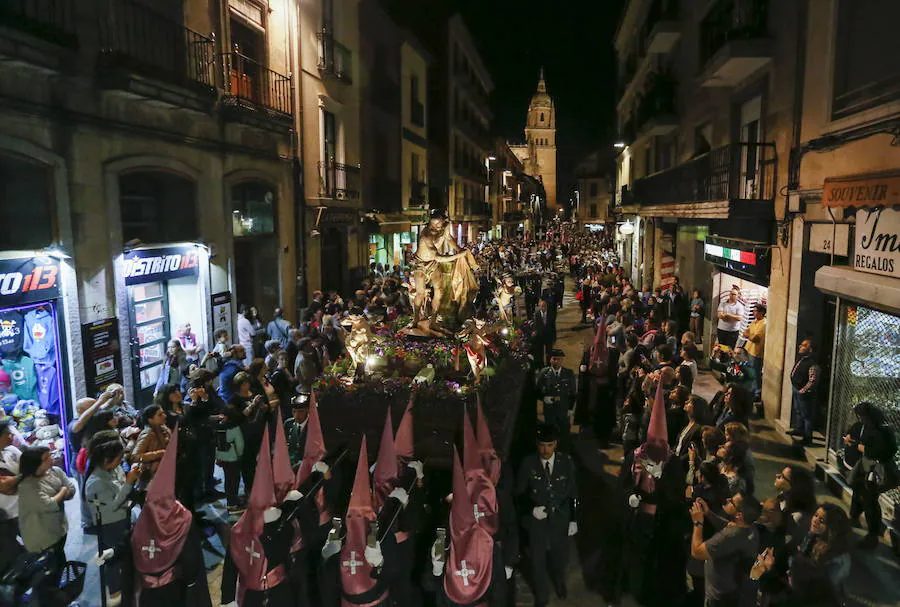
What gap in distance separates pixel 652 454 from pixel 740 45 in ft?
29.0

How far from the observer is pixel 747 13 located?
11961 millimetres

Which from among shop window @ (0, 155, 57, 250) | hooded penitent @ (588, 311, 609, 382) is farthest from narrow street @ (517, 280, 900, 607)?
shop window @ (0, 155, 57, 250)

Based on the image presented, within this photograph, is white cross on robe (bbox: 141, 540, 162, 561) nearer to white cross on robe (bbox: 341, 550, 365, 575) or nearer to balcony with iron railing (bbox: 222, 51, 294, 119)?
white cross on robe (bbox: 341, 550, 365, 575)

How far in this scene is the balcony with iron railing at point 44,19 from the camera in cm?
799

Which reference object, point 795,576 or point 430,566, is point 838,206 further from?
point 430,566

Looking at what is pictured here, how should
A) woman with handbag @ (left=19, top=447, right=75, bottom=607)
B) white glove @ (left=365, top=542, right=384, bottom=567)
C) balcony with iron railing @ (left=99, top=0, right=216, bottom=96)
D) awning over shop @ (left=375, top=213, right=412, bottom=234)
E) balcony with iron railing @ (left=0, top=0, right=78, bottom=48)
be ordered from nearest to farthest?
white glove @ (left=365, top=542, right=384, bottom=567), woman with handbag @ (left=19, top=447, right=75, bottom=607), balcony with iron railing @ (left=0, top=0, right=78, bottom=48), balcony with iron railing @ (left=99, top=0, right=216, bottom=96), awning over shop @ (left=375, top=213, right=412, bottom=234)

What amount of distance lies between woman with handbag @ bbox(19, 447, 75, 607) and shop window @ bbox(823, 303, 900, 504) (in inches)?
336

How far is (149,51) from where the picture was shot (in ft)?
38.0

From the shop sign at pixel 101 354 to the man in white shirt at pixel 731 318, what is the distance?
40.1 ft

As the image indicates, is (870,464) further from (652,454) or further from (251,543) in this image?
(251,543)

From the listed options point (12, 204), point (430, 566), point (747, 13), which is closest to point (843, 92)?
point (747, 13)

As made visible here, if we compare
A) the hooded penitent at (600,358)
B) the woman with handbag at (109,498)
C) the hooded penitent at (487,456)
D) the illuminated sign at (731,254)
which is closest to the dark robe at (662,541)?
the hooded penitent at (487,456)

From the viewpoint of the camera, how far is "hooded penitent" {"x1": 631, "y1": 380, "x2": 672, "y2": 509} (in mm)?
6137

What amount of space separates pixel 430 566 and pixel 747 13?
38.3 ft
